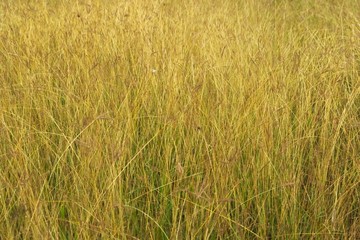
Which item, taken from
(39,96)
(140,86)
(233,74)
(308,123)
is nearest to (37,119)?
(39,96)

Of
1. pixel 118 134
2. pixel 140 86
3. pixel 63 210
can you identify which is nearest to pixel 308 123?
pixel 140 86

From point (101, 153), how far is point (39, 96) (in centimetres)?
56

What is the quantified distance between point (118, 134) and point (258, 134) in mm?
540

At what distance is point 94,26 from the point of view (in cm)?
290

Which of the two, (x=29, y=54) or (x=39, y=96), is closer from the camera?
(x=39, y=96)

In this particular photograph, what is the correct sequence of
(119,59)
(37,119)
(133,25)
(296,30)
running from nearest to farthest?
(37,119) < (119,59) < (133,25) < (296,30)

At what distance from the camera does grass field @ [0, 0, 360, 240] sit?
156 centimetres

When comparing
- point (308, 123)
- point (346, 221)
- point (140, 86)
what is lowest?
point (346, 221)

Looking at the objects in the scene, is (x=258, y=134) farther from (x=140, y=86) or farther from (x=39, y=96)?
(x=39, y=96)

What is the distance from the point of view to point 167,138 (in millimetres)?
1937

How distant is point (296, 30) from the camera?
12.2 feet

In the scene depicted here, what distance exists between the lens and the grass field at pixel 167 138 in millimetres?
1561

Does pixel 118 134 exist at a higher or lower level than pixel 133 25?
lower

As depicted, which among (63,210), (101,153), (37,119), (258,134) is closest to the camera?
(63,210)
